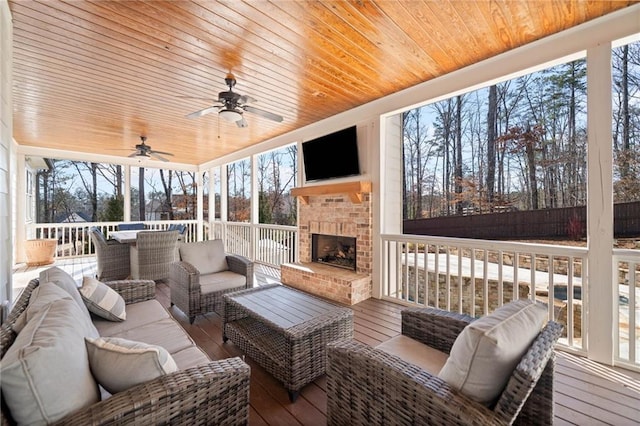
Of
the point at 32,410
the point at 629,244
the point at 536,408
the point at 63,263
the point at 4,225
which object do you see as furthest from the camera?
the point at 63,263

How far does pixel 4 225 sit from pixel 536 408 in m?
3.47

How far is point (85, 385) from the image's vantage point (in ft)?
3.29

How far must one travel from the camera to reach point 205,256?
11.6 feet

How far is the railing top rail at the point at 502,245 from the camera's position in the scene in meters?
2.36

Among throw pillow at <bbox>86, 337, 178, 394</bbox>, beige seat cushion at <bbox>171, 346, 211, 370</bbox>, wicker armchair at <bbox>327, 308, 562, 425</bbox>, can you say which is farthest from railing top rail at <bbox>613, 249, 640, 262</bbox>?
throw pillow at <bbox>86, 337, 178, 394</bbox>

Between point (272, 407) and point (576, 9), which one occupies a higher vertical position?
point (576, 9)

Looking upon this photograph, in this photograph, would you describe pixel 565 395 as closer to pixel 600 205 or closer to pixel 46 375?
A: pixel 600 205

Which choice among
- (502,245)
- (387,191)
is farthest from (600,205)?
(387,191)

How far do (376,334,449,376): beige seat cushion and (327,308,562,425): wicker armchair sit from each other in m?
0.10

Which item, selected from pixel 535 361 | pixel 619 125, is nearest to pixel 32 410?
pixel 535 361

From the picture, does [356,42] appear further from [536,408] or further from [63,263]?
[63,263]

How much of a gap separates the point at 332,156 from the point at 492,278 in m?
2.94

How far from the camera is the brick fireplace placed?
12.3ft

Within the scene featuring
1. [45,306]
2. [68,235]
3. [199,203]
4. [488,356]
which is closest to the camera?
[488,356]
